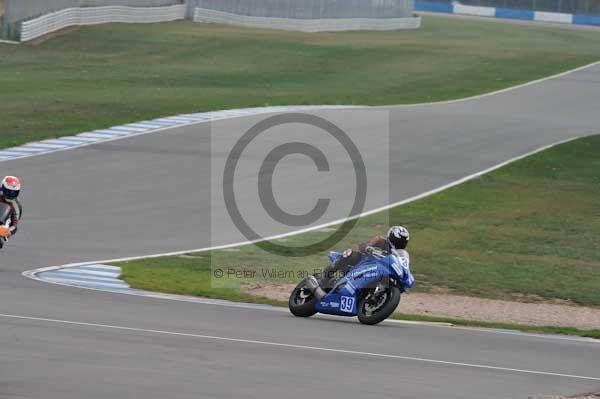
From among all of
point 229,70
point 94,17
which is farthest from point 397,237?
point 94,17

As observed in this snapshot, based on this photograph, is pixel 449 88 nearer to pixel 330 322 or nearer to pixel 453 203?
pixel 453 203

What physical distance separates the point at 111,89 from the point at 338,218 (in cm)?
1923

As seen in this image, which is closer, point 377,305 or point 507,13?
point 377,305

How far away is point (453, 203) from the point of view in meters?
30.2

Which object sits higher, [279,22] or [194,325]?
[279,22]

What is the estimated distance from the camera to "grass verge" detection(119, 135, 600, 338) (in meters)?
21.7

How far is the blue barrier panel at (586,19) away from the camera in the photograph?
3760 inches

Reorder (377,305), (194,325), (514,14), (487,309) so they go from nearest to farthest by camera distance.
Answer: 1. (194,325)
2. (377,305)
3. (487,309)
4. (514,14)

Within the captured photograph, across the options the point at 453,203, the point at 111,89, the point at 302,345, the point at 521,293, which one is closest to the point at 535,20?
the point at 111,89

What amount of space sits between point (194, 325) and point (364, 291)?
Result: 119 inches

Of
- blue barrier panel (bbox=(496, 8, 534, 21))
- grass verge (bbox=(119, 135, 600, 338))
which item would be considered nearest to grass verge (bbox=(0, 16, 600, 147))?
grass verge (bbox=(119, 135, 600, 338))

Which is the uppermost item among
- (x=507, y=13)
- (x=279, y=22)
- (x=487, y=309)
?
(x=507, y=13)

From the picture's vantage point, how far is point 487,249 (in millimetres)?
25734

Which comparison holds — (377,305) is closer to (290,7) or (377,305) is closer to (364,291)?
(364,291)
